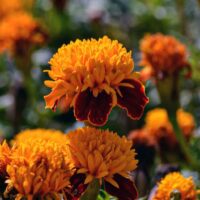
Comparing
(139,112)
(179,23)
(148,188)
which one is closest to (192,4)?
(179,23)

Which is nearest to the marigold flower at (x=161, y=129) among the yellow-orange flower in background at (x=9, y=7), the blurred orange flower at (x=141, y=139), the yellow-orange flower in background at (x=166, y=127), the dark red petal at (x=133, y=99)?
the yellow-orange flower in background at (x=166, y=127)

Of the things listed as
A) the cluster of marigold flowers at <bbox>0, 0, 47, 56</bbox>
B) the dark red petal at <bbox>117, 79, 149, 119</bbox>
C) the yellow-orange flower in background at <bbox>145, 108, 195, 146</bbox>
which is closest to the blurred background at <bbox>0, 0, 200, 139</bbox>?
the cluster of marigold flowers at <bbox>0, 0, 47, 56</bbox>

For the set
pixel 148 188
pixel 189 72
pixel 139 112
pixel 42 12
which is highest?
pixel 42 12

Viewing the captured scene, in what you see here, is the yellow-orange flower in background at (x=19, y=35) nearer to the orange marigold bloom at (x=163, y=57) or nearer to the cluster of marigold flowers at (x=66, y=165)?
the orange marigold bloom at (x=163, y=57)

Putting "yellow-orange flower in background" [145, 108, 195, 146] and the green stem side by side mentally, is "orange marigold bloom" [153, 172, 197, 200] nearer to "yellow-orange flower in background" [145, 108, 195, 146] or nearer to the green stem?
the green stem

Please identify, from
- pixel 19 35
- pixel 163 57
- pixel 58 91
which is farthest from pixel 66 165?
pixel 19 35

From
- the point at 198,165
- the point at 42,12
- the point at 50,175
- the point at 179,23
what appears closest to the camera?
the point at 50,175

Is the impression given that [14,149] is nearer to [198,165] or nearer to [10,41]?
[198,165]

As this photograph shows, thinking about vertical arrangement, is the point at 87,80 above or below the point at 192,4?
below
